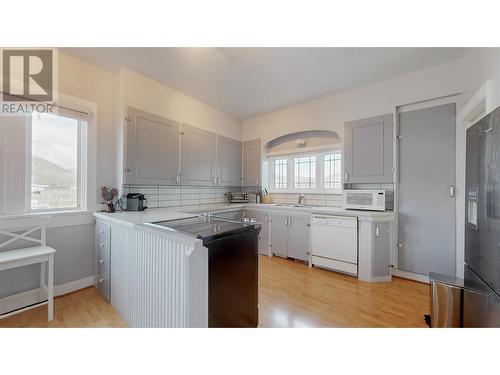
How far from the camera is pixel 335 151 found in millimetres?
3539

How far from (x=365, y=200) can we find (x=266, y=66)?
6.99ft

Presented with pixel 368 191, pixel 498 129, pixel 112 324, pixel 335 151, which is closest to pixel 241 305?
pixel 112 324

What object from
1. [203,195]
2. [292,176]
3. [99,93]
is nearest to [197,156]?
[203,195]

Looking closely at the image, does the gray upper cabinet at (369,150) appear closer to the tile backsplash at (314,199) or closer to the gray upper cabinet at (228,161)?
the tile backsplash at (314,199)

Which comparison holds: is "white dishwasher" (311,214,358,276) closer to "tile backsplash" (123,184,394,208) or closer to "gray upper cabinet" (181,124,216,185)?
"tile backsplash" (123,184,394,208)

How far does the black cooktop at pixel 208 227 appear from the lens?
A: 1.32 metres

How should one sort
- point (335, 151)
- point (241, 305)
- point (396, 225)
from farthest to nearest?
point (335, 151) < point (396, 225) < point (241, 305)

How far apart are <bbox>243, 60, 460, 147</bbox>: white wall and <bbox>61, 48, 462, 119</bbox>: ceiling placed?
0.12m

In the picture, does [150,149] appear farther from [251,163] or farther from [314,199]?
[314,199]

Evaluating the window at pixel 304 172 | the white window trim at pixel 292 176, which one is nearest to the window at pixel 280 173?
the white window trim at pixel 292 176

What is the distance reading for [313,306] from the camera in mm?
2082

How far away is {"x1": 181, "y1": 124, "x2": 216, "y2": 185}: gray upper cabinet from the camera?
10.5ft
